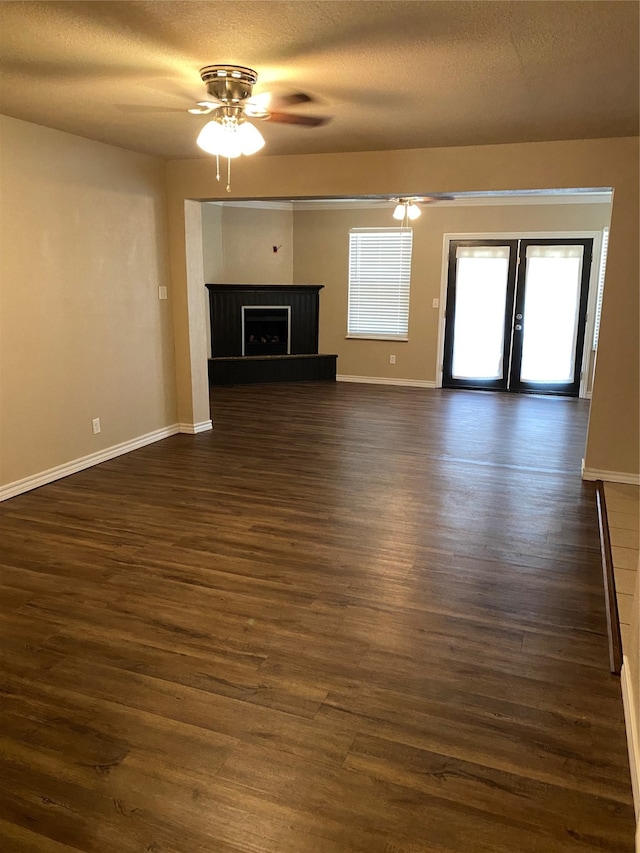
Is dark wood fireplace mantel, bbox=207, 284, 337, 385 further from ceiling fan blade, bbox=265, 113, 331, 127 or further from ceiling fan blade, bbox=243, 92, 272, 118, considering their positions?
ceiling fan blade, bbox=243, 92, 272, 118

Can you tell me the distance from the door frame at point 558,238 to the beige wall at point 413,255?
1.7 inches

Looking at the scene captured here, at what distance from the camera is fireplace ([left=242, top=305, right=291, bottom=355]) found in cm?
913

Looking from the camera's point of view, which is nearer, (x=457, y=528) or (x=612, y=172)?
(x=457, y=528)

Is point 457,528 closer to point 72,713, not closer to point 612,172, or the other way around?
point 72,713

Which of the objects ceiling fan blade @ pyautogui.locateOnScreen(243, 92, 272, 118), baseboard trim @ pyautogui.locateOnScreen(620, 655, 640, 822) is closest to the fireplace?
ceiling fan blade @ pyautogui.locateOnScreen(243, 92, 272, 118)

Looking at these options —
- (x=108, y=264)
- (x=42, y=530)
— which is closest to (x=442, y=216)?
(x=108, y=264)


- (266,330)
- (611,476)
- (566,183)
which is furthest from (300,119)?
(266,330)

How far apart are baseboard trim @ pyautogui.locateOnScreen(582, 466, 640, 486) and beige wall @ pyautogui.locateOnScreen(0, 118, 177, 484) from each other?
3.77 metres

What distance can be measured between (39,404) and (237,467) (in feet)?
5.05

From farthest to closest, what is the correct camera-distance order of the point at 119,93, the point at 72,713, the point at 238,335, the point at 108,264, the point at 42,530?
1. the point at 238,335
2. the point at 108,264
3. the point at 42,530
4. the point at 119,93
5. the point at 72,713

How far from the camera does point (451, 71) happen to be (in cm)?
297

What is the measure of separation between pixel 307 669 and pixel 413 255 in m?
7.22

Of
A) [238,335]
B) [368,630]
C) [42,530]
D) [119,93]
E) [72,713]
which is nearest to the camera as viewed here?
[72,713]

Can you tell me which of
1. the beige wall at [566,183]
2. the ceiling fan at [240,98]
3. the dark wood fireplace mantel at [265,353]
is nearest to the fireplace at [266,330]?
the dark wood fireplace mantel at [265,353]
